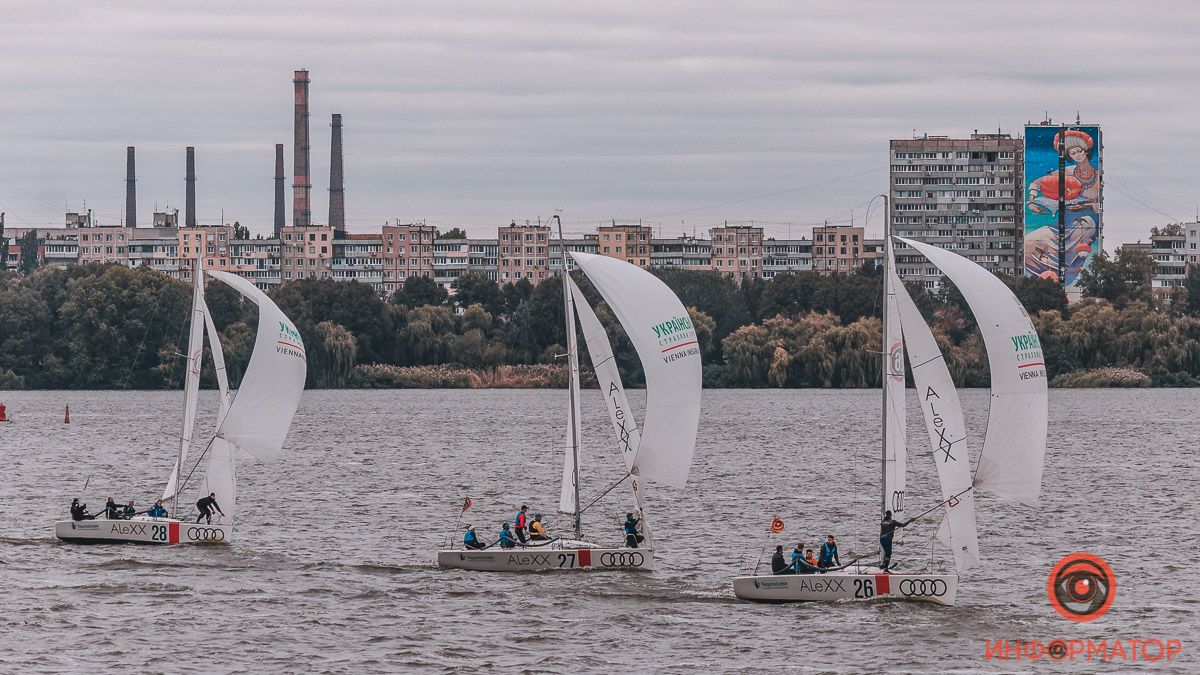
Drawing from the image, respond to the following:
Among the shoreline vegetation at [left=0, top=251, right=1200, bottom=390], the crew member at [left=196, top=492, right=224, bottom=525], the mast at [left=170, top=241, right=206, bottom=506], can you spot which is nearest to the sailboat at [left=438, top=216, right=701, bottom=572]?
the crew member at [left=196, top=492, right=224, bottom=525]

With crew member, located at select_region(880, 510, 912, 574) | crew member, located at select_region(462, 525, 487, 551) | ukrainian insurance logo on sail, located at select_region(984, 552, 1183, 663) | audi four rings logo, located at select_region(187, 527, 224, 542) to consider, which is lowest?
ukrainian insurance logo on sail, located at select_region(984, 552, 1183, 663)

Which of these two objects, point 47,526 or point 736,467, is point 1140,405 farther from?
point 47,526

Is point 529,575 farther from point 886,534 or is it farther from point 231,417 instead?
point 886,534

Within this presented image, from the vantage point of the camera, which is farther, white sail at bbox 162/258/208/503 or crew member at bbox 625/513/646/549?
white sail at bbox 162/258/208/503

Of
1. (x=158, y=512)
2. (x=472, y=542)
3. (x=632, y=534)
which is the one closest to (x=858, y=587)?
(x=632, y=534)

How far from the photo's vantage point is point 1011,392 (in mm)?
37500

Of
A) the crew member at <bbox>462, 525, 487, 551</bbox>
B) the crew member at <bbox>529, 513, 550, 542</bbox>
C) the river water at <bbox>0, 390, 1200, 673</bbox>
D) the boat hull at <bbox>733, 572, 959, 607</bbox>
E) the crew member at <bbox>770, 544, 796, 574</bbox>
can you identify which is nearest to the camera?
the river water at <bbox>0, 390, 1200, 673</bbox>

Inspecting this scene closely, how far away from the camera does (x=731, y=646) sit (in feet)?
126

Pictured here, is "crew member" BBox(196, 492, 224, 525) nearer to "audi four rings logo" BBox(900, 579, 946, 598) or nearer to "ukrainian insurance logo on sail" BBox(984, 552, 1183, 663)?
"audi four rings logo" BBox(900, 579, 946, 598)

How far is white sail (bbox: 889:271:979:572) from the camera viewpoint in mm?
38594

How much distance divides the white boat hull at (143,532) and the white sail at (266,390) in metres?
3.04

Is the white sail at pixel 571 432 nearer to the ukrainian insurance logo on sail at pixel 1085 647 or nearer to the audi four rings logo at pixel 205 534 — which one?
the audi four rings logo at pixel 205 534

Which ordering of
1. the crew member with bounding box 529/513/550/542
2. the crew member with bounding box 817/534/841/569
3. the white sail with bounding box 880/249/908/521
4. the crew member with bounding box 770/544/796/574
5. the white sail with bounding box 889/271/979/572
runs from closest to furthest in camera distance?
1. the white sail with bounding box 889/271/979/572
2. the white sail with bounding box 880/249/908/521
3. the crew member with bounding box 817/534/841/569
4. the crew member with bounding box 770/544/796/574
5. the crew member with bounding box 529/513/550/542

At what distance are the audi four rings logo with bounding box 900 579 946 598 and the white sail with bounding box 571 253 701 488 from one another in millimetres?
6190
